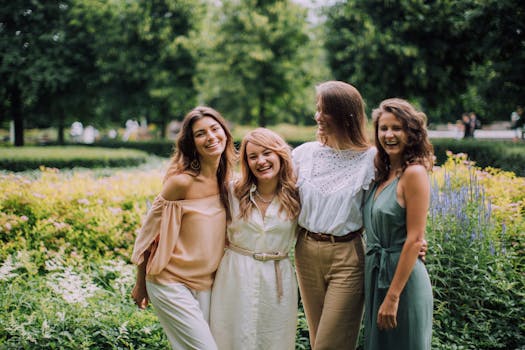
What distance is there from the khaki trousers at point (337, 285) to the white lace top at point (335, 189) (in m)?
0.11

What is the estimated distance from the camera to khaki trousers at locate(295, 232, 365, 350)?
105 inches

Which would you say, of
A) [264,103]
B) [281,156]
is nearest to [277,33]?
[264,103]

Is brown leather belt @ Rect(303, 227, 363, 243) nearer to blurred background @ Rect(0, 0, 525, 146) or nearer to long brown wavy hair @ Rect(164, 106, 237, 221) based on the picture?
long brown wavy hair @ Rect(164, 106, 237, 221)

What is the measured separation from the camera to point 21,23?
51.9 ft

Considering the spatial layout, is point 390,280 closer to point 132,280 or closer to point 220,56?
point 132,280

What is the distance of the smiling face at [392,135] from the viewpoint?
8.18 feet

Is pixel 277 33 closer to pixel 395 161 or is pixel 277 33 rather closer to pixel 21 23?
pixel 21 23

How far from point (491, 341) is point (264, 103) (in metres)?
14.0

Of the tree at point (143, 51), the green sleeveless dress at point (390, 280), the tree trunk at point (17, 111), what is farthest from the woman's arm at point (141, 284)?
the tree trunk at point (17, 111)

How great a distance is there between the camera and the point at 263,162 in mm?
2775

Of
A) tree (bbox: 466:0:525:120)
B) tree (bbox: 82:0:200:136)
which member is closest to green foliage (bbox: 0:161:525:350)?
tree (bbox: 466:0:525:120)

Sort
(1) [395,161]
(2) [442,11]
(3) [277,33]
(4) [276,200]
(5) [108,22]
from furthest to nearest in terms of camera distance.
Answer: (5) [108,22] → (3) [277,33] → (2) [442,11] → (4) [276,200] → (1) [395,161]

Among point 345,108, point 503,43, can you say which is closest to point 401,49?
point 503,43

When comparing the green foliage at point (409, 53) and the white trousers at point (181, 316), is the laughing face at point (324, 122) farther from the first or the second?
the green foliage at point (409, 53)
